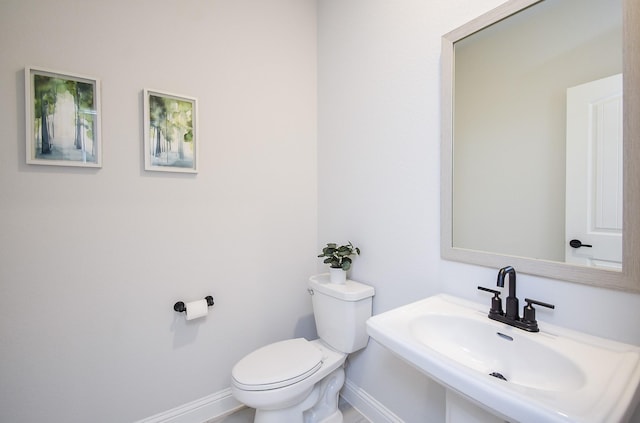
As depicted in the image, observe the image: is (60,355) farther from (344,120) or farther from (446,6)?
(446,6)

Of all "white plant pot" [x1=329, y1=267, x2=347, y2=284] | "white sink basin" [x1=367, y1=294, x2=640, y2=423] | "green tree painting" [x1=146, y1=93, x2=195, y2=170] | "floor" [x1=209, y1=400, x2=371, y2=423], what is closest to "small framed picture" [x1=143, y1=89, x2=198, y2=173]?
"green tree painting" [x1=146, y1=93, x2=195, y2=170]

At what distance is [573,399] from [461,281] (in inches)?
21.8

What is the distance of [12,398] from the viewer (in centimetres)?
113

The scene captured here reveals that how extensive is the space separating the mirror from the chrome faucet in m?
0.09

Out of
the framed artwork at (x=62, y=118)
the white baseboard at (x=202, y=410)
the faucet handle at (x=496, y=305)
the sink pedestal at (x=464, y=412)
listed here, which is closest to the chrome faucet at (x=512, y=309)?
the faucet handle at (x=496, y=305)

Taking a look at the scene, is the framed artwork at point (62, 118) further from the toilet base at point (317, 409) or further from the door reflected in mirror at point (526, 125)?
the door reflected in mirror at point (526, 125)

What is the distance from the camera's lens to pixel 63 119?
3.94 ft

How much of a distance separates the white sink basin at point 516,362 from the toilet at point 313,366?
1.59ft

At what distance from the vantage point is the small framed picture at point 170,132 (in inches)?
54.0

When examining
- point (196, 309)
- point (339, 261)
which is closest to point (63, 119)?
point (196, 309)

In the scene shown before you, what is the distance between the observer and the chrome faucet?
2.85 ft

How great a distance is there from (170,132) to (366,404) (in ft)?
6.12

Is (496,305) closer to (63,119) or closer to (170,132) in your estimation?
(170,132)

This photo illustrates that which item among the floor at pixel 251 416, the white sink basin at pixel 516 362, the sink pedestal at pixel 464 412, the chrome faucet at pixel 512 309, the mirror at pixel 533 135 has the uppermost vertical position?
the mirror at pixel 533 135
